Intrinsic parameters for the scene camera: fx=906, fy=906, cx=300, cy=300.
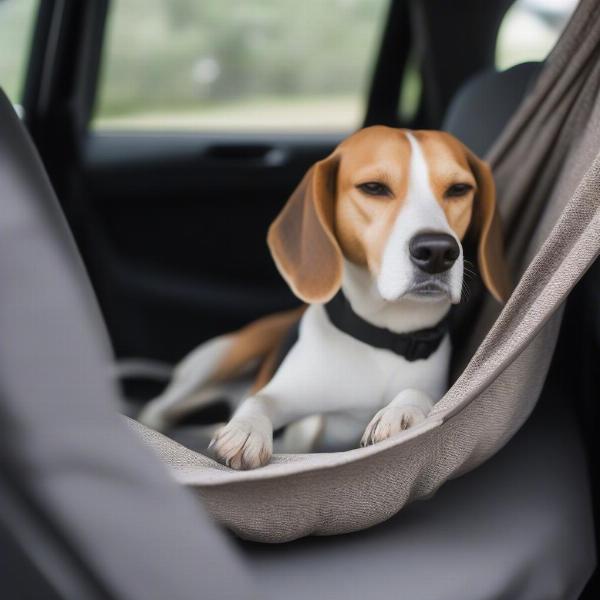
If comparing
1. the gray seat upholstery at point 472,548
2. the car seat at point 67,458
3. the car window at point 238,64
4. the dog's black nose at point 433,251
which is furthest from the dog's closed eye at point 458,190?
the car window at point 238,64

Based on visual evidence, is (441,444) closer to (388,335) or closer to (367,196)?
(388,335)

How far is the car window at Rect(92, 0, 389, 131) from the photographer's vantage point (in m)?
3.18

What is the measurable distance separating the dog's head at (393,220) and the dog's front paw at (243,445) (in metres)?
0.22

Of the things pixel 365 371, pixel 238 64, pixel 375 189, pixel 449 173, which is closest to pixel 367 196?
pixel 375 189

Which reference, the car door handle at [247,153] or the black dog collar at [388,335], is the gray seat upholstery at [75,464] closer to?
the black dog collar at [388,335]

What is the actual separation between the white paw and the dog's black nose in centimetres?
20

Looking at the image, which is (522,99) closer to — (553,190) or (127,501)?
(553,190)

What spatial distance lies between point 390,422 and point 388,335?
0.21 m

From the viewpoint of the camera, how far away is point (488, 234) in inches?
56.1

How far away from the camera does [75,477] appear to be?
0.84m

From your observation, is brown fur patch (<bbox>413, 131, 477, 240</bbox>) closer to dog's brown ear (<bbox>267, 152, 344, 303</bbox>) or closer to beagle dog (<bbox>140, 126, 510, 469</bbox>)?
beagle dog (<bbox>140, 126, 510, 469</bbox>)

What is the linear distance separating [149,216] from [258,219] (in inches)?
13.8

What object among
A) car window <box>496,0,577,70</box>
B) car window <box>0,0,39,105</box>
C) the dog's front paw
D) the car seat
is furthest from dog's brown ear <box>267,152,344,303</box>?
car window <box>0,0,39,105</box>

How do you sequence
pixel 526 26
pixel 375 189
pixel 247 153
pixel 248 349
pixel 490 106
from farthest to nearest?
pixel 247 153 < pixel 526 26 < pixel 248 349 < pixel 490 106 < pixel 375 189
